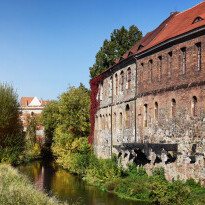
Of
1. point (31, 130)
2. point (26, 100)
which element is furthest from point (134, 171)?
point (26, 100)

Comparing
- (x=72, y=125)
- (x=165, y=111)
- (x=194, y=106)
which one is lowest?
(x=72, y=125)

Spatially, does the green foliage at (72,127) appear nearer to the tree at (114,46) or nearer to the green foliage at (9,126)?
the green foliage at (9,126)

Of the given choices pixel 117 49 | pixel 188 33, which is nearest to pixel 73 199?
pixel 188 33

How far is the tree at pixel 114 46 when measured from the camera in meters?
49.0

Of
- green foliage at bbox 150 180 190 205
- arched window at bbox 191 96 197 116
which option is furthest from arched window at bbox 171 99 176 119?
green foliage at bbox 150 180 190 205

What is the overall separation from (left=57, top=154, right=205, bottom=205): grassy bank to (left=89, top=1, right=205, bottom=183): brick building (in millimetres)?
787

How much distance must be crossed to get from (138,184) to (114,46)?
97.5 ft

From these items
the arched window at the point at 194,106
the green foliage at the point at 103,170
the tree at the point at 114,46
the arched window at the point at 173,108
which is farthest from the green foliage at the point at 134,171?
the tree at the point at 114,46

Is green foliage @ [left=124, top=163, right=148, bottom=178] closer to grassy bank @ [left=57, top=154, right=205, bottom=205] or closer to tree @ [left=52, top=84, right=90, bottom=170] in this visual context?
grassy bank @ [left=57, top=154, right=205, bottom=205]

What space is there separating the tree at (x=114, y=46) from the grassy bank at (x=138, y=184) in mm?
18389

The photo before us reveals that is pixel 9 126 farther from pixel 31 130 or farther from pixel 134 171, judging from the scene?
pixel 31 130

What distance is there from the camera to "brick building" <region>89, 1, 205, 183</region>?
19625 millimetres

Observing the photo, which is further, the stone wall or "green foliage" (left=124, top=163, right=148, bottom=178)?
"green foliage" (left=124, top=163, right=148, bottom=178)

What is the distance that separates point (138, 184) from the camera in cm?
2209
